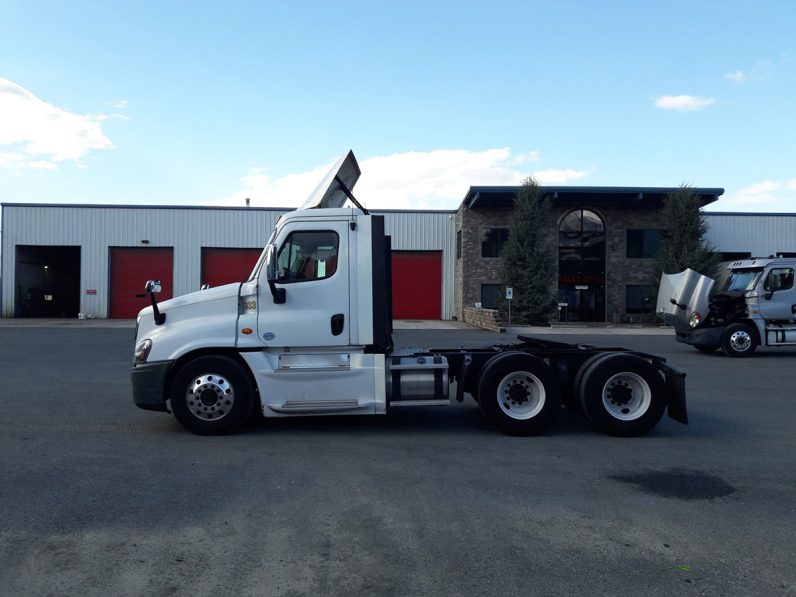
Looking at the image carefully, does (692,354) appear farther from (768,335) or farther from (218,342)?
(218,342)

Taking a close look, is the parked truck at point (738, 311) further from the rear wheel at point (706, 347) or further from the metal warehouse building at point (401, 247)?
the metal warehouse building at point (401, 247)

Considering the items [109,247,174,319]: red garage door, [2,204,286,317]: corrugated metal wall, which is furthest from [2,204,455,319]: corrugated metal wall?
[109,247,174,319]: red garage door

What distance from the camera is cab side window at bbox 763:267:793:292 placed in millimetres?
17812

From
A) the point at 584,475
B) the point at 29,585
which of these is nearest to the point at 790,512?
the point at 584,475

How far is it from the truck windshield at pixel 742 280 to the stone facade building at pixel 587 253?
684 inches

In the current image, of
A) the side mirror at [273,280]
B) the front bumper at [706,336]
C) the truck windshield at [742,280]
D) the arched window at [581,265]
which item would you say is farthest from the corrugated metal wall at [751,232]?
the side mirror at [273,280]

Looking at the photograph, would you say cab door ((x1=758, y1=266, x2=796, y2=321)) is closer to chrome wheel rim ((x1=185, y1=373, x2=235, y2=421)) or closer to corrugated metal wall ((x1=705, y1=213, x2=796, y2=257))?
Result: chrome wheel rim ((x1=185, y1=373, x2=235, y2=421))

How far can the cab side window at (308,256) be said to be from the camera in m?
7.68

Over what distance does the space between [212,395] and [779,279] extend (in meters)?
16.0

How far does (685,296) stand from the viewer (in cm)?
1769

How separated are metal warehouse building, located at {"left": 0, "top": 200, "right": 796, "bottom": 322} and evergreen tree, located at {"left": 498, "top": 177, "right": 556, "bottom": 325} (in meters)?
2.49

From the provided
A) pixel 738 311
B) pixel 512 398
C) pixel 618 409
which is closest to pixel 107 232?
pixel 738 311

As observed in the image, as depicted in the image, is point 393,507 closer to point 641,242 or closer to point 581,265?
point 581,265

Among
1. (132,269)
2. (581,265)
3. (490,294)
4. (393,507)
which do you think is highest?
(581,265)
